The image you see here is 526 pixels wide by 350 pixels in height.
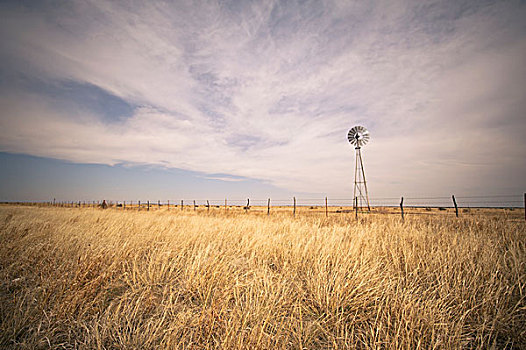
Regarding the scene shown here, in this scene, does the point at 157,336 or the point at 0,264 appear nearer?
the point at 157,336

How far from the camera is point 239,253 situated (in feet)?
18.5

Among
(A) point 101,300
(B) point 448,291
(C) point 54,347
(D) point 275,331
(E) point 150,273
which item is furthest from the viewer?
(E) point 150,273

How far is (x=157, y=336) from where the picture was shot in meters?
2.40

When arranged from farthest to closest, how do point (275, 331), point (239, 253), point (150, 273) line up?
point (239, 253)
point (150, 273)
point (275, 331)

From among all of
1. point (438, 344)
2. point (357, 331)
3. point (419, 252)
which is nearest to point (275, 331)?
point (357, 331)

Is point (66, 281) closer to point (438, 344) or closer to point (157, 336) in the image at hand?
point (157, 336)

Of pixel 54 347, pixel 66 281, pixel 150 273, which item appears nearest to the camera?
pixel 54 347

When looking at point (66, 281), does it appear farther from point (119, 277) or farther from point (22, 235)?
point (22, 235)

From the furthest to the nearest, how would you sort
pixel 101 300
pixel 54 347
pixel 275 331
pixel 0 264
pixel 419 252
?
1. pixel 419 252
2. pixel 0 264
3. pixel 101 300
4. pixel 275 331
5. pixel 54 347

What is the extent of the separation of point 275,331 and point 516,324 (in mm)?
3006

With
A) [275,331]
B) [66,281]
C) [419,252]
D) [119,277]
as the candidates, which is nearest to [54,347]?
[66,281]

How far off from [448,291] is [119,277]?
5348 mm

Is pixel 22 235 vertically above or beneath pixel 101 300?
above

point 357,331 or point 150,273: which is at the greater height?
point 150,273
